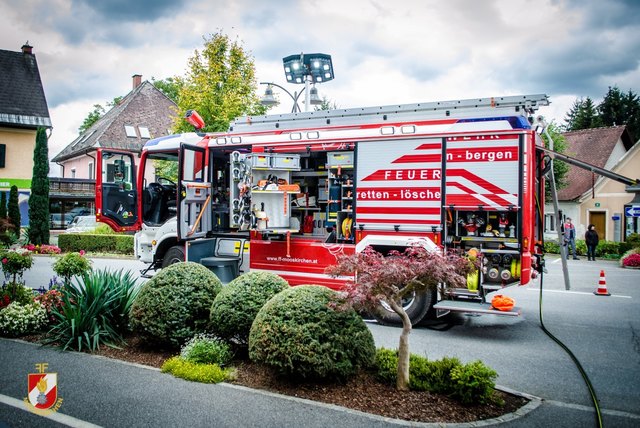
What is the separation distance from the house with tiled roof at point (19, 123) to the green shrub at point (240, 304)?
3084 centimetres

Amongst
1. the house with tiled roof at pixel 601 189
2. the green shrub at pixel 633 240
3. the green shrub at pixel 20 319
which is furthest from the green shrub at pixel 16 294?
the house with tiled roof at pixel 601 189

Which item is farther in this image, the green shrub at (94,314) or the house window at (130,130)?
the house window at (130,130)

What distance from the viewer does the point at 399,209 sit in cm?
855

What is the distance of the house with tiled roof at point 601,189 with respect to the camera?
2812 centimetres

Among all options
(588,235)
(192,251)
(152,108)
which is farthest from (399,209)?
(152,108)

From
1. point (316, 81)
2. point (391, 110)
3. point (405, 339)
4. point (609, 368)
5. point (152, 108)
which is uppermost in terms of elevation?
point (152, 108)

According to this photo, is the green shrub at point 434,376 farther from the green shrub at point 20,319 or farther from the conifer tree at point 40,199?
the conifer tree at point 40,199

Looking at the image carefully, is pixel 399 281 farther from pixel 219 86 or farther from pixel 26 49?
pixel 26 49

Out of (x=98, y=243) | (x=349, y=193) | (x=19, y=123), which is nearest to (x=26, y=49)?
(x=19, y=123)

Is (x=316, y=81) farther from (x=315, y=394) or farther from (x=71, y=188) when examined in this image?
(x=71, y=188)

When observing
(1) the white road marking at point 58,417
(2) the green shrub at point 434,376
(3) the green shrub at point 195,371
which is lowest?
(1) the white road marking at point 58,417

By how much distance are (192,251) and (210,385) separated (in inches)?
222

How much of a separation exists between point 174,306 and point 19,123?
3222 cm

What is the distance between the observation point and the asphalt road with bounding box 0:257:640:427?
175 inches
